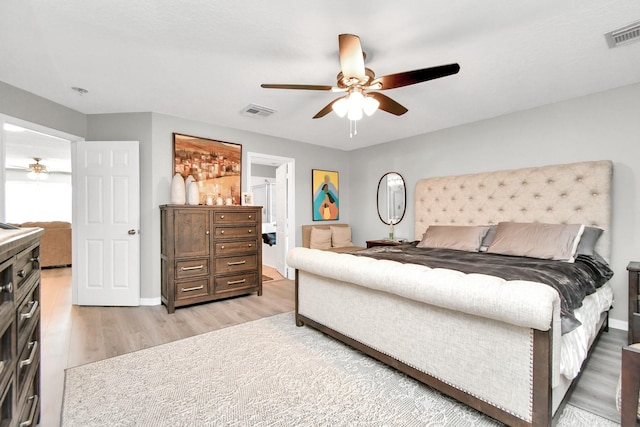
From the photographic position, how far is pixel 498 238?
120 inches

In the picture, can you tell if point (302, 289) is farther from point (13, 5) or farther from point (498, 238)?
point (13, 5)

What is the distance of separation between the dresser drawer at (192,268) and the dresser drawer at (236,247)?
7.8 inches

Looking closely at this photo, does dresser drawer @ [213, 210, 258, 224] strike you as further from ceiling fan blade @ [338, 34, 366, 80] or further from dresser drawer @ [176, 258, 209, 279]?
ceiling fan blade @ [338, 34, 366, 80]

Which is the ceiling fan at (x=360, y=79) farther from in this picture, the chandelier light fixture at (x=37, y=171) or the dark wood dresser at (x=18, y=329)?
the chandelier light fixture at (x=37, y=171)

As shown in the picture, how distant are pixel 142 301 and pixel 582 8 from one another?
15.8 feet

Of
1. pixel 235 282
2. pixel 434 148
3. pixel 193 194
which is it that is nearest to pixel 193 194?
pixel 193 194

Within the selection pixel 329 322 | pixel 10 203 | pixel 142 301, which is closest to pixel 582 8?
pixel 329 322

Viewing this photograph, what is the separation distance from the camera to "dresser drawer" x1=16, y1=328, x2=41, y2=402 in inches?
45.3

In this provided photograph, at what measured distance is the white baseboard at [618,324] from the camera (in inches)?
110

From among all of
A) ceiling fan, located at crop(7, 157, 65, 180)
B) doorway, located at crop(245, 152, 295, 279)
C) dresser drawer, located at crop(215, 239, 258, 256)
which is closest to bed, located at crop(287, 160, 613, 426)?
dresser drawer, located at crop(215, 239, 258, 256)

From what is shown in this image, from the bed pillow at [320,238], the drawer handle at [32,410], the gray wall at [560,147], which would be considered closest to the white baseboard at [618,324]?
the gray wall at [560,147]

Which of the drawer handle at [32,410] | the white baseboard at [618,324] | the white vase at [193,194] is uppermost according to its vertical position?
the white vase at [193,194]

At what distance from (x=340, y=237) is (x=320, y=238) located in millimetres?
442

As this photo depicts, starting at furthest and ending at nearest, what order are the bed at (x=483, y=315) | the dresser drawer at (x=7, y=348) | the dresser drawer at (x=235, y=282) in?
the dresser drawer at (x=235, y=282) → the bed at (x=483, y=315) → the dresser drawer at (x=7, y=348)
